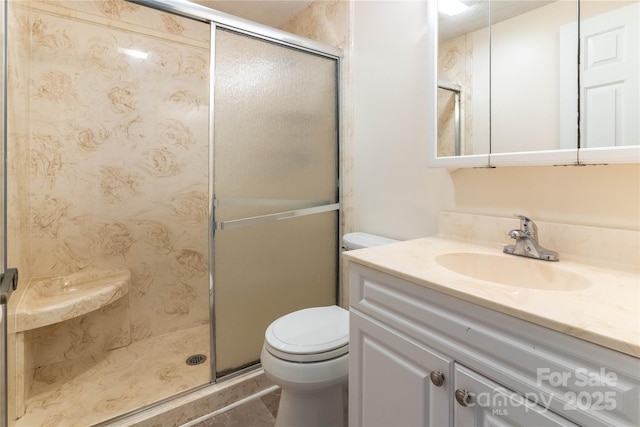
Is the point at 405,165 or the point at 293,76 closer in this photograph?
the point at 405,165

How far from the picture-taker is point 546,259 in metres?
1.02

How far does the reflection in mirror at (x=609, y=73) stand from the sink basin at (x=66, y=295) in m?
2.24

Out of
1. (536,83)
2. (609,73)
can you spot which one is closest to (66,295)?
(536,83)

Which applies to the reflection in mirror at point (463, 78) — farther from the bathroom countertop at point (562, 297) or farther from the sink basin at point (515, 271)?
the bathroom countertop at point (562, 297)

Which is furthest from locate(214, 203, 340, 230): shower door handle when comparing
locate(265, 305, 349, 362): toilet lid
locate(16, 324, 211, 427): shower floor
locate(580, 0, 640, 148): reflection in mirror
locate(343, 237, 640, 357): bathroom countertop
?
locate(580, 0, 640, 148): reflection in mirror

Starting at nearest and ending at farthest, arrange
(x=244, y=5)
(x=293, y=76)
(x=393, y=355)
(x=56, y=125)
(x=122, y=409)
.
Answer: (x=393, y=355) < (x=122, y=409) < (x=293, y=76) < (x=56, y=125) < (x=244, y=5)

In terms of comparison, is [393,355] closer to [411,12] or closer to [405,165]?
[405,165]

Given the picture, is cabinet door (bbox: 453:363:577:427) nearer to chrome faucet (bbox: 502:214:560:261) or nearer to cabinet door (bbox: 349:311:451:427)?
cabinet door (bbox: 349:311:451:427)

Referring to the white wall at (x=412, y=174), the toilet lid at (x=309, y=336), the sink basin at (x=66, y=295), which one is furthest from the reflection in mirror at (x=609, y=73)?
the sink basin at (x=66, y=295)

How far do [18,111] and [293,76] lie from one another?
134 centimetres

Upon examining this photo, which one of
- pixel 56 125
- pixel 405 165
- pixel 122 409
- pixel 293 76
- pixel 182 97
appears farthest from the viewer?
pixel 182 97

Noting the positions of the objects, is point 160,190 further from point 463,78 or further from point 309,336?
point 463,78

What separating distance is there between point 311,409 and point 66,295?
144 centimetres

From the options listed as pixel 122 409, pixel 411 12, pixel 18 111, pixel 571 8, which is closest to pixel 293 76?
pixel 411 12
